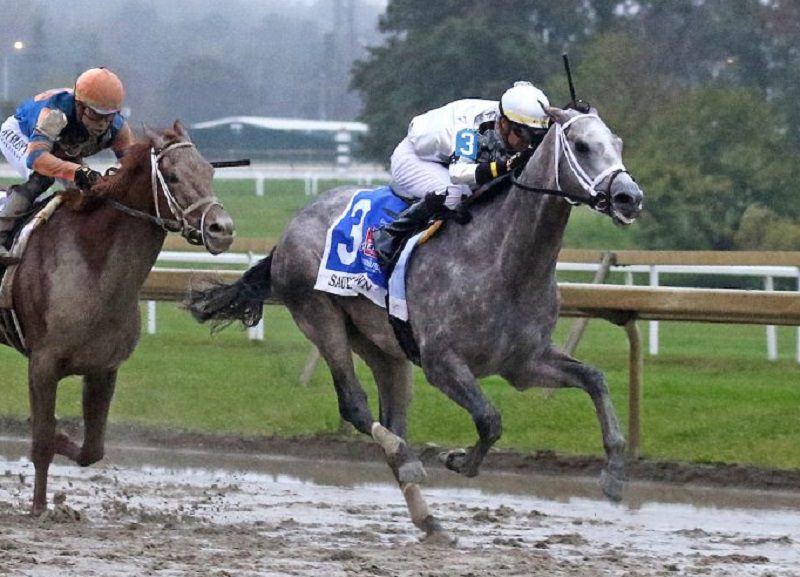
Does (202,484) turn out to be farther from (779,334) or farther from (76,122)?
(779,334)

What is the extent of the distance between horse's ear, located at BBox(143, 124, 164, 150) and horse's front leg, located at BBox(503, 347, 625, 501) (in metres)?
1.67

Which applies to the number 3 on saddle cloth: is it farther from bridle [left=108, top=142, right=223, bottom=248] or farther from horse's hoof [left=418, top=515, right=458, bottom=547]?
horse's hoof [left=418, top=515, right=458, bottom=547]

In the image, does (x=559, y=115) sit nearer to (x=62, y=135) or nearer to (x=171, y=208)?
(x=171, y=208)

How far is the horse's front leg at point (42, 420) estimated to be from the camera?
7723mm

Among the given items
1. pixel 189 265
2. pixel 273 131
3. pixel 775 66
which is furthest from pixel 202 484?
pixel 273 131

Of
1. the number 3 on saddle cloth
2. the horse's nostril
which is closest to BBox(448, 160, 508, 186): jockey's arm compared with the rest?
the number 3 on saddle cloth

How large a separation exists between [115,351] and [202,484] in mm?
1262

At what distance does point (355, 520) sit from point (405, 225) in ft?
4.10

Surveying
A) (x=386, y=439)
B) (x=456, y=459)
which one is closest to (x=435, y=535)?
(x=456, y=459)

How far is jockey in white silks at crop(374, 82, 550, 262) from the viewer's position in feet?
25.3

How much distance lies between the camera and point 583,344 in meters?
14.5

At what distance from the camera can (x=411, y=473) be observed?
7.49 meters

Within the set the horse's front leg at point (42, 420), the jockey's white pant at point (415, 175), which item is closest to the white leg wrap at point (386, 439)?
the jockey's white pant at point (415, 175)

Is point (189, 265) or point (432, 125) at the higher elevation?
point (432, 125)
